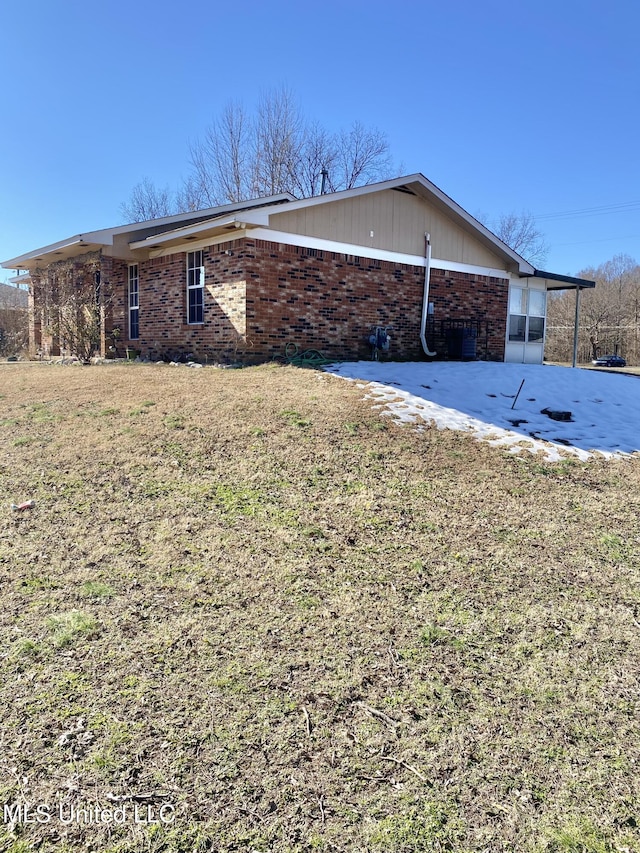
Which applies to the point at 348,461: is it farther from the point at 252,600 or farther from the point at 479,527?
the point at 252,600

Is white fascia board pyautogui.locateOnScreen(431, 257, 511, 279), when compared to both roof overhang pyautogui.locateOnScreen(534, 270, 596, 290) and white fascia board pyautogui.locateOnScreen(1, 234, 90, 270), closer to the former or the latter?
roof overhang pyautogui.locateOnScreen(534, 270, 596, 290)

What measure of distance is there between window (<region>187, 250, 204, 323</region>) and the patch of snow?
3.85 metres

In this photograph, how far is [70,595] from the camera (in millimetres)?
3162

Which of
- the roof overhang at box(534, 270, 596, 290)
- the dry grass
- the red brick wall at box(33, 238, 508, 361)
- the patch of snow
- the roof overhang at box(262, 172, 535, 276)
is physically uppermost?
the roof overhang at box(262, 172, 535, 276)

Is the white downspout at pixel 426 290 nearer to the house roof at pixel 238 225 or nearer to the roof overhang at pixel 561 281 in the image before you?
the house roof at pixel 238 225

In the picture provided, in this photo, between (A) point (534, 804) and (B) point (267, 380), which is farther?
(B) point (267, 380)

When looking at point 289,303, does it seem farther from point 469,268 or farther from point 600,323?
point 600,323

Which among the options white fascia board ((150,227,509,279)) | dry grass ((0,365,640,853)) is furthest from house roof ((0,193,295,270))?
dry grass ((0,365,640,853))

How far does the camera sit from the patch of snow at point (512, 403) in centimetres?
661

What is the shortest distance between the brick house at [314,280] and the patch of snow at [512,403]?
76.3 inches

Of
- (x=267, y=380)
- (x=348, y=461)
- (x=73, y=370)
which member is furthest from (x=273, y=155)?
(x=348, y=461)

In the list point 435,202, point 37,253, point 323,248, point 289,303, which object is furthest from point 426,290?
point 37,253

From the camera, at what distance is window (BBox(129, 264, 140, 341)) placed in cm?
1451

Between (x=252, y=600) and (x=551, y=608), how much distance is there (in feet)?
5.82
